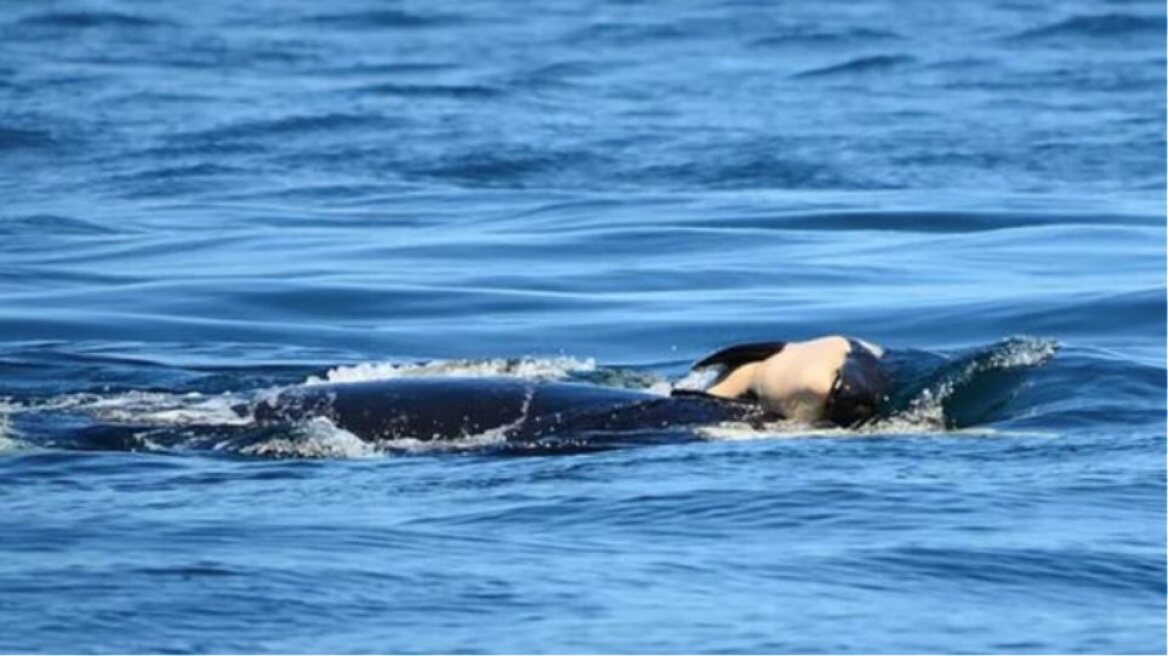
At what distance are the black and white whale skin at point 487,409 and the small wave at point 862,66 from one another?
66.1 ft

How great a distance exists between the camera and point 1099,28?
3556 centimetres

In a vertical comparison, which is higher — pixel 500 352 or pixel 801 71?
pixel 801 71

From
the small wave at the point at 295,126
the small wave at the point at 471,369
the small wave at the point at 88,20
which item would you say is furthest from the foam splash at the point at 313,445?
the small wave at the point at 88,20

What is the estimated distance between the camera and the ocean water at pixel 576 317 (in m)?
9.23

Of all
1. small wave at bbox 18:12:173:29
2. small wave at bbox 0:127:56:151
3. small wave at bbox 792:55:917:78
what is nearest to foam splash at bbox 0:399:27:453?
small wave at bbox 0:127:56:151

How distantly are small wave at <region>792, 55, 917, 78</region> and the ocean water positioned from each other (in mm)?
143

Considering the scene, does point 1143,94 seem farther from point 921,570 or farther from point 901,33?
point 921,570

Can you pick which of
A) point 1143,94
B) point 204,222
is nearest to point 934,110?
point 1143,94

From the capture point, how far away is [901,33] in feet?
117

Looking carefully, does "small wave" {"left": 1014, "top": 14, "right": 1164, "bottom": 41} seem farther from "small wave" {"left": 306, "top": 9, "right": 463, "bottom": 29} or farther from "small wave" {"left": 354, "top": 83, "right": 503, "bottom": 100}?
"small wave" {"left": 354, "top": 83, "right": 503, "bottom": 100}

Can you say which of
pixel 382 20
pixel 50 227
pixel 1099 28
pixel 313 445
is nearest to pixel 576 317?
pixel 313 445

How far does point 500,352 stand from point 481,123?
1214cm

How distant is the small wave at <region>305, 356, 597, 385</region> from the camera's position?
13.0 metres

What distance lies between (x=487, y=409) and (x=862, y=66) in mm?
21362
